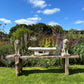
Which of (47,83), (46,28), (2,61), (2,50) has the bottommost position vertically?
(47,83)

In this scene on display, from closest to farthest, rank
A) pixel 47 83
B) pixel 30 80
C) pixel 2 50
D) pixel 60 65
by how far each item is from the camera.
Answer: pixel 47 83 < pixel 30 80 < pixel 60 65 < pixel 2 50

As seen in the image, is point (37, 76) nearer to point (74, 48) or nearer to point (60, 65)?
point (60, 65)

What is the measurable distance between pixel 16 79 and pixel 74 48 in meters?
3.08

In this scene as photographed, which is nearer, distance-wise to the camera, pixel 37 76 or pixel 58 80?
pixel 58 80

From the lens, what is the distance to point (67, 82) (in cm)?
274

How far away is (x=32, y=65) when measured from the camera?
14.4 feet

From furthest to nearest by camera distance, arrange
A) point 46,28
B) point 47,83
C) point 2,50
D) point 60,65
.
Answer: point 46,28
point 2,50
point 60,65
point 47,83

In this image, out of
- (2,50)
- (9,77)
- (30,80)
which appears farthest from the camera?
(2,50)

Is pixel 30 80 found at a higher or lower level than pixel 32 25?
lower

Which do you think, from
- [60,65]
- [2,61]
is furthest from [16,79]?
[60,65]

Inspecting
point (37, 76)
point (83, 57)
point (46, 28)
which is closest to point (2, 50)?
point (37, 76)

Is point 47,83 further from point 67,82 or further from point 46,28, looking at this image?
point 46,28

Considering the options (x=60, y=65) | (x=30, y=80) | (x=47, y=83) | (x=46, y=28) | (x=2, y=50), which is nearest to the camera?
(x=47, y=83)

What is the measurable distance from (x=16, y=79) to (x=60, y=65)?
2.14 m
